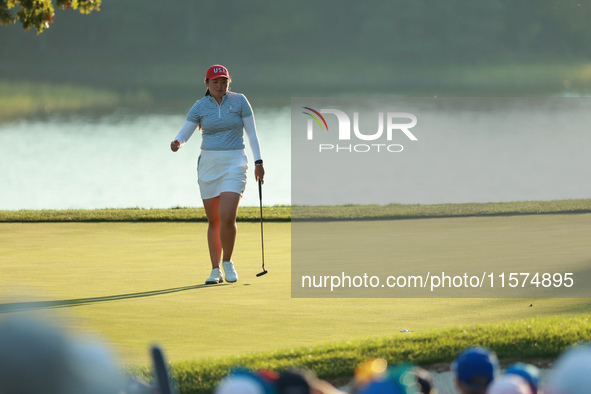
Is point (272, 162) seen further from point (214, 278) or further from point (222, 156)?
point (214, 278)

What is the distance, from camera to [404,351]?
509 centimetres

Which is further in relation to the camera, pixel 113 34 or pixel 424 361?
pixel 113 34

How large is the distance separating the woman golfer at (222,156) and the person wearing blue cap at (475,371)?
277 inches

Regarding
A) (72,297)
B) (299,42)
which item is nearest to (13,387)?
(72,297)

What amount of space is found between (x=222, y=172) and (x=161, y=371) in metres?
7.15

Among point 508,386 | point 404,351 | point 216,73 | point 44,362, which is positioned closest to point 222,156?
point 216,73

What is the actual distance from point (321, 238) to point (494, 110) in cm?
5615

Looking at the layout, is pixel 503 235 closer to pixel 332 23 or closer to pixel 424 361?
pixel 424 361

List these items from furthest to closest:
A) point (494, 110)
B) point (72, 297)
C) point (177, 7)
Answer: point (177, 7) → point (494, 110) → point (72, 297)

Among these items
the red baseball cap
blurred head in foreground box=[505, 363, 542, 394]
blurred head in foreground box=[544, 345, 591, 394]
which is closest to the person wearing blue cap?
blurred head in foreground box=[505, 363, 542, 394]

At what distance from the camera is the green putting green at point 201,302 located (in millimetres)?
5945

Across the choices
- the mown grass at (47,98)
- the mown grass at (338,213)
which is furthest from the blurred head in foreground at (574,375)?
the mown grass at (47,98)

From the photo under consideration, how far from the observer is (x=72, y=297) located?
7797 millimetres

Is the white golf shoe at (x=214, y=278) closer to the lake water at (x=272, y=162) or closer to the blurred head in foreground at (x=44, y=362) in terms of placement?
the blurred head in foreground at (x=44, y=362)
